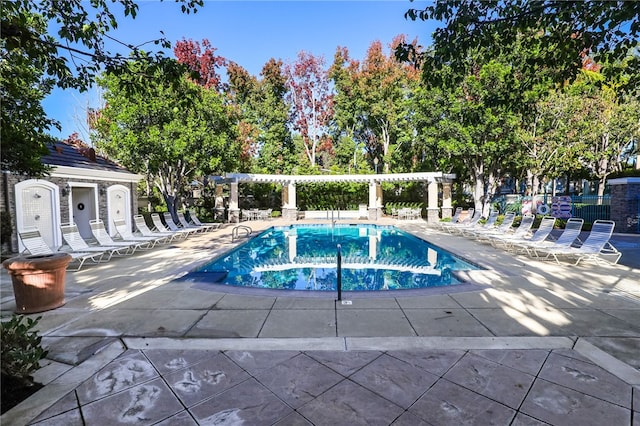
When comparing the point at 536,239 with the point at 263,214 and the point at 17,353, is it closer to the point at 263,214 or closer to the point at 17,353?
the point at 17,353

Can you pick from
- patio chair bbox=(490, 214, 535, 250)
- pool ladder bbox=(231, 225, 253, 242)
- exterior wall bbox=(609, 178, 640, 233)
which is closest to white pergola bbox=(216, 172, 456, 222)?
pool ladder bbox=(231, 225, 253, 242)

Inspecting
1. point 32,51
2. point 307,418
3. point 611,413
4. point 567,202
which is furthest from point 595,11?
point 567,202

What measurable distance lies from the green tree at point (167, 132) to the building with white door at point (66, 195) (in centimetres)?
136

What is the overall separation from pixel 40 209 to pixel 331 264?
982cm

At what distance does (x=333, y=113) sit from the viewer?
31.1m

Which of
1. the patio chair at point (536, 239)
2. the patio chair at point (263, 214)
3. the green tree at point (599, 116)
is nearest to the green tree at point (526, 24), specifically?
the patio chair at point (536, 239)

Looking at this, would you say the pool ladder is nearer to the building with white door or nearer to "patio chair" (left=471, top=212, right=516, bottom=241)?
the building with white door

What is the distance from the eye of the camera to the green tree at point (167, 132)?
14.1 m

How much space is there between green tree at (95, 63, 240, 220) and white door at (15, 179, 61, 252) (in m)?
4.04

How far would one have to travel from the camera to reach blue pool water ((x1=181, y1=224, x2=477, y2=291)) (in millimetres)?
8031

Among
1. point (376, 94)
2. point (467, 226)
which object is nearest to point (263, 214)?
point (376, 94)

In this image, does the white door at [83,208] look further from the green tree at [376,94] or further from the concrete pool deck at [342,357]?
the green tree at [376,94]

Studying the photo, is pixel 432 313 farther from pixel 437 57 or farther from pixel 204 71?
pixel 204 71

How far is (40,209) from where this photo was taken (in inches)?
420
